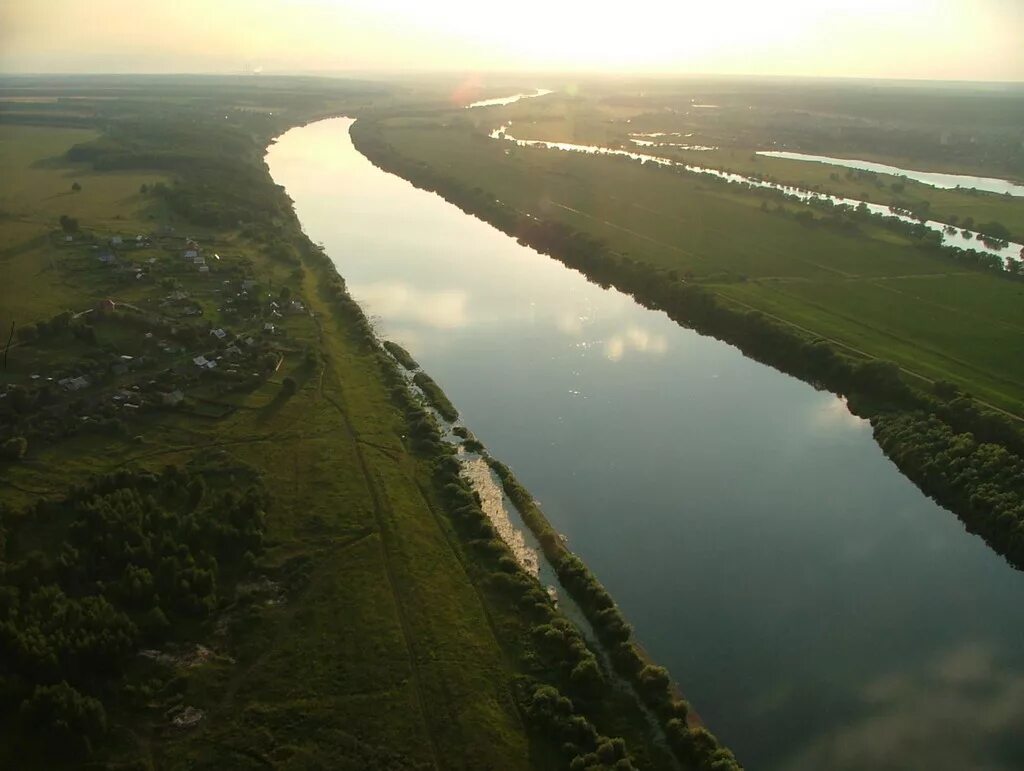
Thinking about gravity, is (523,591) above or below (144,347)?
below

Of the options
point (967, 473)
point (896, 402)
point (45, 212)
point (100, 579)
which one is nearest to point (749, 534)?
point (967, 473)

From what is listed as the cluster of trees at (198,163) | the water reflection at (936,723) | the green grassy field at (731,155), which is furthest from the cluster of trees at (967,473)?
the cluster of trees at (198,163)

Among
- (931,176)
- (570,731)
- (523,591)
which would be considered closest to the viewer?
(570,731)

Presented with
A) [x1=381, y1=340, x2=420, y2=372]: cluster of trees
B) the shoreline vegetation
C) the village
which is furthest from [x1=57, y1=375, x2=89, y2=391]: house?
the shoreline vegetation

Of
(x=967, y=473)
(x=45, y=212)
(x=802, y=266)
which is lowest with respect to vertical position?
(x=967, y=473)

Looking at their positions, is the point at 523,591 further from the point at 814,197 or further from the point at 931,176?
the point at 931,176

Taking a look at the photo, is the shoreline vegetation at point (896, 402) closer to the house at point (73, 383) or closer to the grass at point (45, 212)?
the house at point (73, 383)
